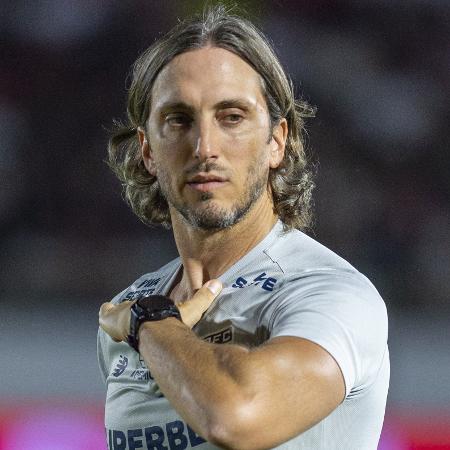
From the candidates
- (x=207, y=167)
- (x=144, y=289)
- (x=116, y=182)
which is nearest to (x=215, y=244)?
(x=207, y=167)

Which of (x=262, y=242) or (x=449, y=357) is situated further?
(x=449, y=357)

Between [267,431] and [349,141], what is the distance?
4443 mm

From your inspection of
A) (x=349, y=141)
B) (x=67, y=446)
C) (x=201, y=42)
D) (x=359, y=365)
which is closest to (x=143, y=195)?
(x=201, y=42)

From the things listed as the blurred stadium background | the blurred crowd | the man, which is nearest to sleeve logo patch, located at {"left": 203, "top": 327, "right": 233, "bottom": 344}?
the man

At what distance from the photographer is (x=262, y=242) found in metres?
2.33

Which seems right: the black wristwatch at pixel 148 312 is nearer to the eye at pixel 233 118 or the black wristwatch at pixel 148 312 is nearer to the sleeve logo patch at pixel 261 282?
the sleeve logo patch at pixel 261 282

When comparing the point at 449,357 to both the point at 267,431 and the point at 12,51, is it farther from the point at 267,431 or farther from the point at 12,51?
the point at 267,431

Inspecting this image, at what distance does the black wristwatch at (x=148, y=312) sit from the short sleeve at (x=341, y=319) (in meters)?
0.22

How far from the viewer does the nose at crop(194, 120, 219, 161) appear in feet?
7.34

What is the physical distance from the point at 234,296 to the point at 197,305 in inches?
3.3

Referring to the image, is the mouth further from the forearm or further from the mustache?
the forearm

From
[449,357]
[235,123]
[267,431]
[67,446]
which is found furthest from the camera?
[449,357]

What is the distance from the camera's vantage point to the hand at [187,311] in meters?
2.13

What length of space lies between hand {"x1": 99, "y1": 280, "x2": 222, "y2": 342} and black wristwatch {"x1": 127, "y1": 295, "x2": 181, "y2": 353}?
0.18ft
